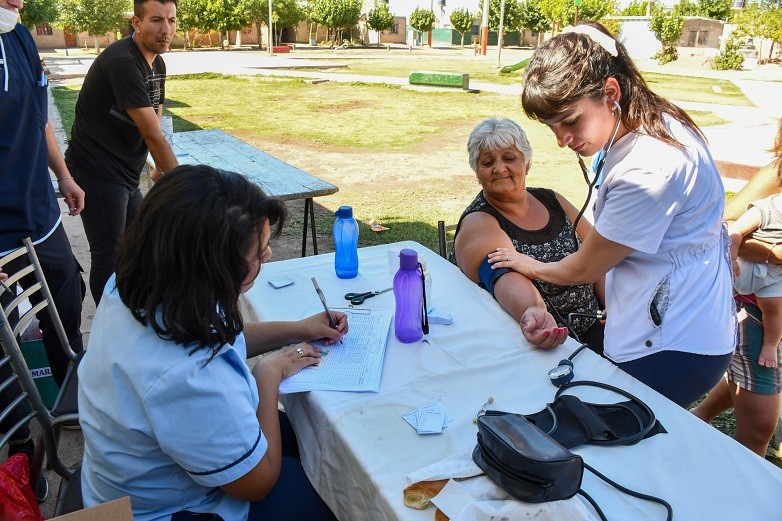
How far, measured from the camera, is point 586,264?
1.74m

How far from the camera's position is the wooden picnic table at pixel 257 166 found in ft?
12.5

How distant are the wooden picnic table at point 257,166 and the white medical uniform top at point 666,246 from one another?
2.17 m

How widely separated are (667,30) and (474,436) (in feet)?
133

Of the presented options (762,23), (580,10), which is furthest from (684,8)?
(762,23)

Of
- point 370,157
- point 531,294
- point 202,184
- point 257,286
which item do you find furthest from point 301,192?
point 370,157

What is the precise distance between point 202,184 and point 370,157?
7834mm

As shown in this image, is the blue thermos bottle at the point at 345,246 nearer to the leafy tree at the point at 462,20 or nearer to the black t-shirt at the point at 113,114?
the black t-shirt at the point at 113,114

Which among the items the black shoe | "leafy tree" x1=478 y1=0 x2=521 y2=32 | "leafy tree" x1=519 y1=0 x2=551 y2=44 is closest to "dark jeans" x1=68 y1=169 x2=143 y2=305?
the black shoe

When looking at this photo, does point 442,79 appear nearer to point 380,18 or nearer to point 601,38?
point 601,38

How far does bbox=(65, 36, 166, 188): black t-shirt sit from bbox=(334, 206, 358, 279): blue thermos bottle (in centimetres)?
138

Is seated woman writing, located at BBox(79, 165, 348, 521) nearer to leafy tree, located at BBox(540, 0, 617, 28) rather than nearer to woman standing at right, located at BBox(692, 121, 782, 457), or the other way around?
woman standing at right, located at BBox(692, 121, 782, 457)

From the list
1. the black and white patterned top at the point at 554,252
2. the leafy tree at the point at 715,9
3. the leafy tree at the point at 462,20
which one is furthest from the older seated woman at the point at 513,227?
the leafy tree at the point at 715,9

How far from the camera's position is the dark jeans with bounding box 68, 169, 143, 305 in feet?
10.2

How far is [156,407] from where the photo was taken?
1.16 metres
